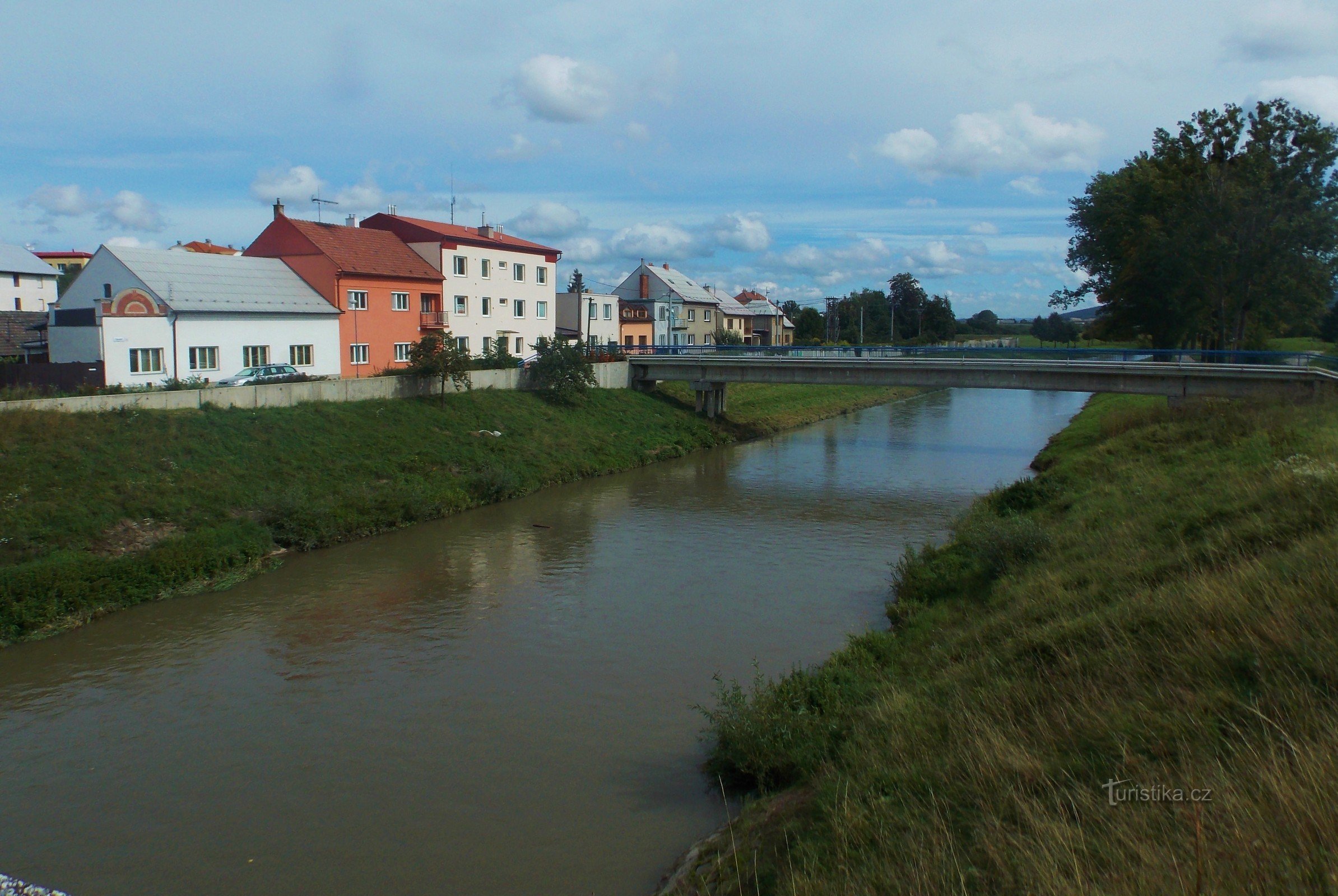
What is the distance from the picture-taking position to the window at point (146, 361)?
32688 millimetres

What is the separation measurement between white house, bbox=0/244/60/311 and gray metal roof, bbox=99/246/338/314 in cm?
3288

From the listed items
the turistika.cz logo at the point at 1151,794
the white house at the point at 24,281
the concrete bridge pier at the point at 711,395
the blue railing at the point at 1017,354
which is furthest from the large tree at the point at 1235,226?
the white house at the point at 24,281

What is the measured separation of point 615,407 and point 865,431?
46.7 feet

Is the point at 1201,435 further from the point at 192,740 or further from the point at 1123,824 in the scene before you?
the point at 192,740

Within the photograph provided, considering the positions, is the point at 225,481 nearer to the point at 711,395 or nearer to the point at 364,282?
the point at 364,282

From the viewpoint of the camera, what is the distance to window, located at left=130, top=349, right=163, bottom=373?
1287 inches

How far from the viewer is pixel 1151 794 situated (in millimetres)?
6680

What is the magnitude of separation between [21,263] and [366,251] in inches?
1459

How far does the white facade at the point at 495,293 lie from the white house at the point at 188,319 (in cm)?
816

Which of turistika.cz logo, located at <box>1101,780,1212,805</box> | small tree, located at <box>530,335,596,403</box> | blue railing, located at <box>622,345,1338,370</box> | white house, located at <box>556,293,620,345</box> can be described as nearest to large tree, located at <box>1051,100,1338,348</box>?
blue railing, located at <box>622,345,1338,370</box>

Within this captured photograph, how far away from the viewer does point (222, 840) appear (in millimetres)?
10883

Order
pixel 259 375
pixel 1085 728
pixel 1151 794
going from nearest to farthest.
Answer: pixel 1151 794
pixel 1085 728
pixel 259 375

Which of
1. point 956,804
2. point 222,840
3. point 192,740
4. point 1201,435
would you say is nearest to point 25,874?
Answer: point 222,840

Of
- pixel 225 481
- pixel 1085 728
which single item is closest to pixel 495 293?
pixel 225 481
